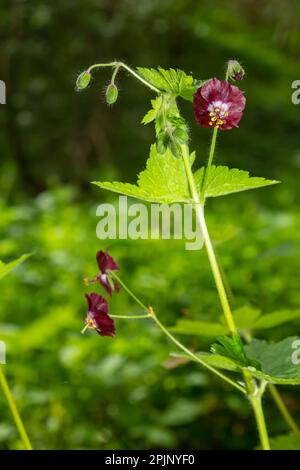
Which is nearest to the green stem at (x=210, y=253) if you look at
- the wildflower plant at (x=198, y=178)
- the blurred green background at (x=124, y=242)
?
the wildflower plant at (x=198, y=178)

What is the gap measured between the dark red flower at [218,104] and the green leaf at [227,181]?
0.20ft

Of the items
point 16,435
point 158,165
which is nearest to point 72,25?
point 16,435

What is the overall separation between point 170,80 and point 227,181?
143 mm

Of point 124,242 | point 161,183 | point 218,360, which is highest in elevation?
point 124,242

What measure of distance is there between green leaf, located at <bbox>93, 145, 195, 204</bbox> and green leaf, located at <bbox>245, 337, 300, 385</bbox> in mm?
246

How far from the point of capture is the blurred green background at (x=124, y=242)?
1.98 meters

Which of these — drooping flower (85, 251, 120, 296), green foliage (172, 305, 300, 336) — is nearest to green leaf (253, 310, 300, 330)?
green foliage (172, 305, 300, 336)

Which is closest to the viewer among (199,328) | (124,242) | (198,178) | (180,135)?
(180,135)

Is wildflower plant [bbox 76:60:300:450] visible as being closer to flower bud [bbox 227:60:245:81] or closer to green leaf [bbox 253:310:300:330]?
flower bud [bbox 227:60:245:81]

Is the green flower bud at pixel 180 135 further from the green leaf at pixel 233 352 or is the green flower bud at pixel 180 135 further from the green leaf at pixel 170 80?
the green leaf at pixel 233 352

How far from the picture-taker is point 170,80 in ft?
2.83

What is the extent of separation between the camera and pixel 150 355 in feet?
7.06

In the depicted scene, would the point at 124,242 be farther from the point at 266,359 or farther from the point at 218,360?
the point at 218,360

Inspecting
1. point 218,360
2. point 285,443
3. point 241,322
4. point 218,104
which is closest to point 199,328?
point 241,322
